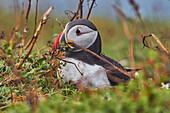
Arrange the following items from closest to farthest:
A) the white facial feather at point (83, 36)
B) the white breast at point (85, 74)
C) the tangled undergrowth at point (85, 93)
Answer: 1. the tangled undergrowth at point (85, 93)
2. the white breast at point (85, 74)
3. the white facial feather at point (83, 36)

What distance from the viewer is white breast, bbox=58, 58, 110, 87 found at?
7.18 ft

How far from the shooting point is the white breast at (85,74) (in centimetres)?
219

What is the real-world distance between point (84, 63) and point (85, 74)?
114 mm

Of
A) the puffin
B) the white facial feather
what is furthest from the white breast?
the white facial feather

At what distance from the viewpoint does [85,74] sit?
2.20 m

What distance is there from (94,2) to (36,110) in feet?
5.30

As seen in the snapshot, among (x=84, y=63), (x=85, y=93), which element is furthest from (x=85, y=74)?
(x=85, y=93)

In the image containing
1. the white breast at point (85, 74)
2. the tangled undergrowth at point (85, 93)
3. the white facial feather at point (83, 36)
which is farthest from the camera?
the white facial feather at point (83, 36)

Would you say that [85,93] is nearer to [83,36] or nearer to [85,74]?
[85,74]

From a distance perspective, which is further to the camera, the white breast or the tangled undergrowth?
the white breast

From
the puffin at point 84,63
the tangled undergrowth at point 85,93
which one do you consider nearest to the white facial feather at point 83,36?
the puffin at point 84,63

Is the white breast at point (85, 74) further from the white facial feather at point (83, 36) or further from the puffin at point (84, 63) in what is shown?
the white facial feather at point (83, 36)

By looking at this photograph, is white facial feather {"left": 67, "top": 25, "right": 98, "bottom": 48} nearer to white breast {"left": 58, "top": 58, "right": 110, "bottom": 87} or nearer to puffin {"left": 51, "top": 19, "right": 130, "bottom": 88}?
puffin {"left": 51, "top": 19, "right": 130, "bottom": 88}

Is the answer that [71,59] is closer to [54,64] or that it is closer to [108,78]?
[54,64]
